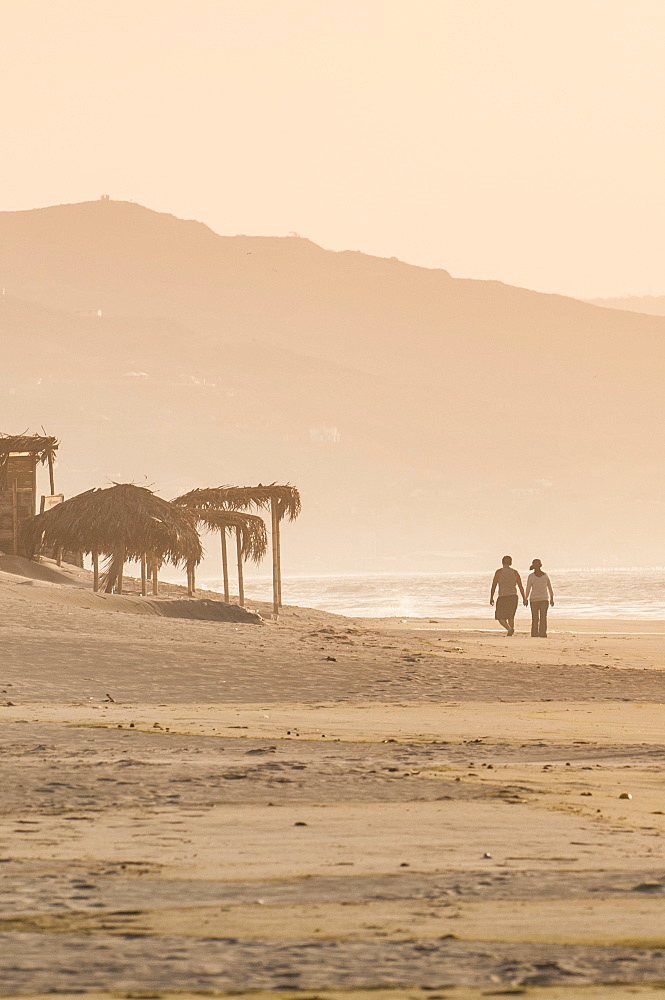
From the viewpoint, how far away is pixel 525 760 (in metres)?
8.47

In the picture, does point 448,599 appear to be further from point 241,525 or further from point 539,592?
point 539,592

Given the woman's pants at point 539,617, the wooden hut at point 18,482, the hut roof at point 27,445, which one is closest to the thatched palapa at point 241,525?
the hut roof at point 27,445

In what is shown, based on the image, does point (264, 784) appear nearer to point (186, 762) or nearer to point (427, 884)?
point (186, 762)

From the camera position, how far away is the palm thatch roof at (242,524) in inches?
1156

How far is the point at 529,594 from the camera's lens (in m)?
22.7

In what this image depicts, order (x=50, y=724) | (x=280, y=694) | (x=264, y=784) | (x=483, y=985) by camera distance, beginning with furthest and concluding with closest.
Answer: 1. (x=280, y=694)
2. (x=50, y=724)
3. (x=264, y=784)
4. (x=483, y=985)

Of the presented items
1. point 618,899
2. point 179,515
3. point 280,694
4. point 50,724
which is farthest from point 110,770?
point 179,515

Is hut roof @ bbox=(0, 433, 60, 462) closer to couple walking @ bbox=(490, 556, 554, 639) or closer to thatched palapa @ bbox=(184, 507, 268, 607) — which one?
thatched palapa @ bbox=(184, 507, 268, 607)

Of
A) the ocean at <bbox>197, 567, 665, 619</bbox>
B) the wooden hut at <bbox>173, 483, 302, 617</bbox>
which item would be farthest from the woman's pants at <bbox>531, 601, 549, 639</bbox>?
the ocean at <bbox>197, 567, 665, 619</bbox>

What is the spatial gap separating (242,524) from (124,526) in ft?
15.1

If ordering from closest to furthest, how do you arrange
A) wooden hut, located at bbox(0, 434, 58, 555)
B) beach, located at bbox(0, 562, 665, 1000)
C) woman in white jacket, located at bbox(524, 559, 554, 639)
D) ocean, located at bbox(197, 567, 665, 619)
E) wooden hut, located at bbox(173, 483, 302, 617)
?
beach, located at bbox(0, 562, 665, 1000)
woman in white jacket, located at bbox(524, 559, 554, 639)
wooden hut, located at bbox(173, 483, 302, 617)
wooden hut, located at bbox(0, 434, 58, 555)
ocean, located at bbox(197, 567, 665, 619)

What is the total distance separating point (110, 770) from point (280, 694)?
5.10 metres

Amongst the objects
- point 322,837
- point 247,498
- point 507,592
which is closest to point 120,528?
point 247,498

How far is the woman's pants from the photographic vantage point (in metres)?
22.2
